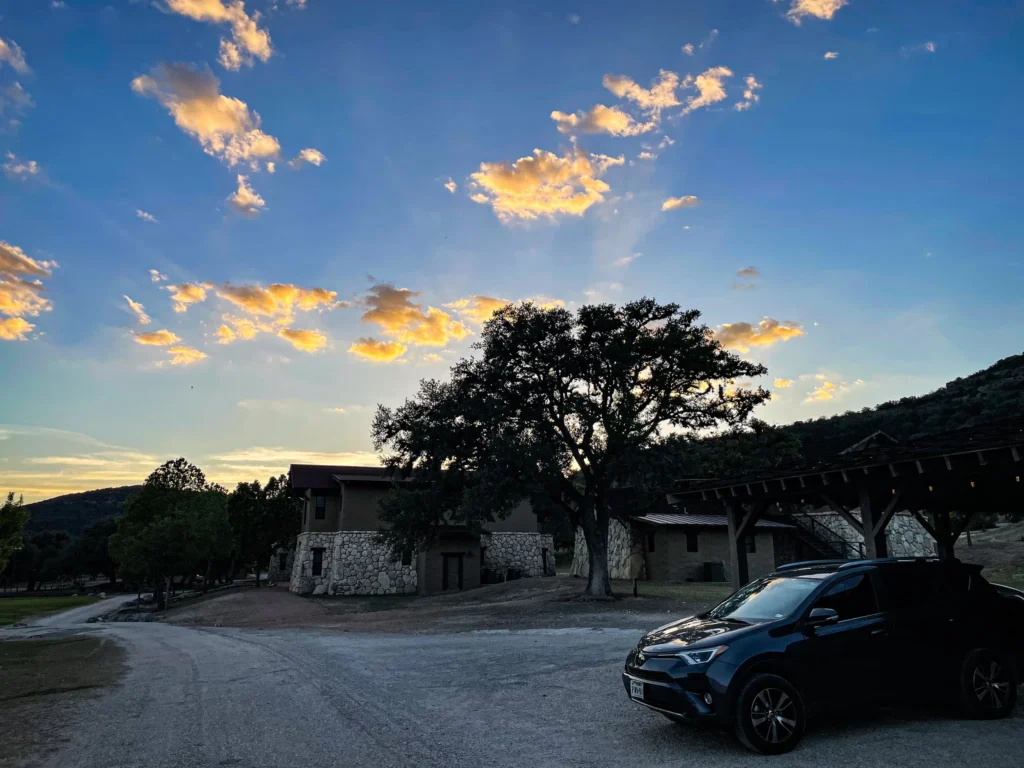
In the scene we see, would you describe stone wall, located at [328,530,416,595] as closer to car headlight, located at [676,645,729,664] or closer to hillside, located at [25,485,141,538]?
car headlight, located at [676,645,729,664]

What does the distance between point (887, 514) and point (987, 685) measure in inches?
160

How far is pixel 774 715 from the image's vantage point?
6.17m

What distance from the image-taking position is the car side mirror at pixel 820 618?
21.4ft

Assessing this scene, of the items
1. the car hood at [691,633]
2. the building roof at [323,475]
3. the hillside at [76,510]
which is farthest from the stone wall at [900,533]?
the hillside at [76,510]

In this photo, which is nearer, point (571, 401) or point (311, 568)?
point (571, 401)

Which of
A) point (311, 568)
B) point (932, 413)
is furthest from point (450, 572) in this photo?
point (932, 413)

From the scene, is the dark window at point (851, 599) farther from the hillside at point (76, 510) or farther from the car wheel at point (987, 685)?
the hillside at point (76, 510)

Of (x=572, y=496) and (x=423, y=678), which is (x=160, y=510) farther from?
(x=423, y=678)

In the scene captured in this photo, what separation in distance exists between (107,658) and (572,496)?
55.8ft

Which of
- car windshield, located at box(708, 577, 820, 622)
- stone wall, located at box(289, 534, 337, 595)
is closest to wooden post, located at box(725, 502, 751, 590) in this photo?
car windshield, located at box(708, 577, 820, 622)

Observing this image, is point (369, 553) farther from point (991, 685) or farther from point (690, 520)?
point (991, 685)

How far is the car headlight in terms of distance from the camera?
6285 millimetres

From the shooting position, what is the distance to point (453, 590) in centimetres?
4078

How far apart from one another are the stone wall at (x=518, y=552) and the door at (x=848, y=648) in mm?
36464
